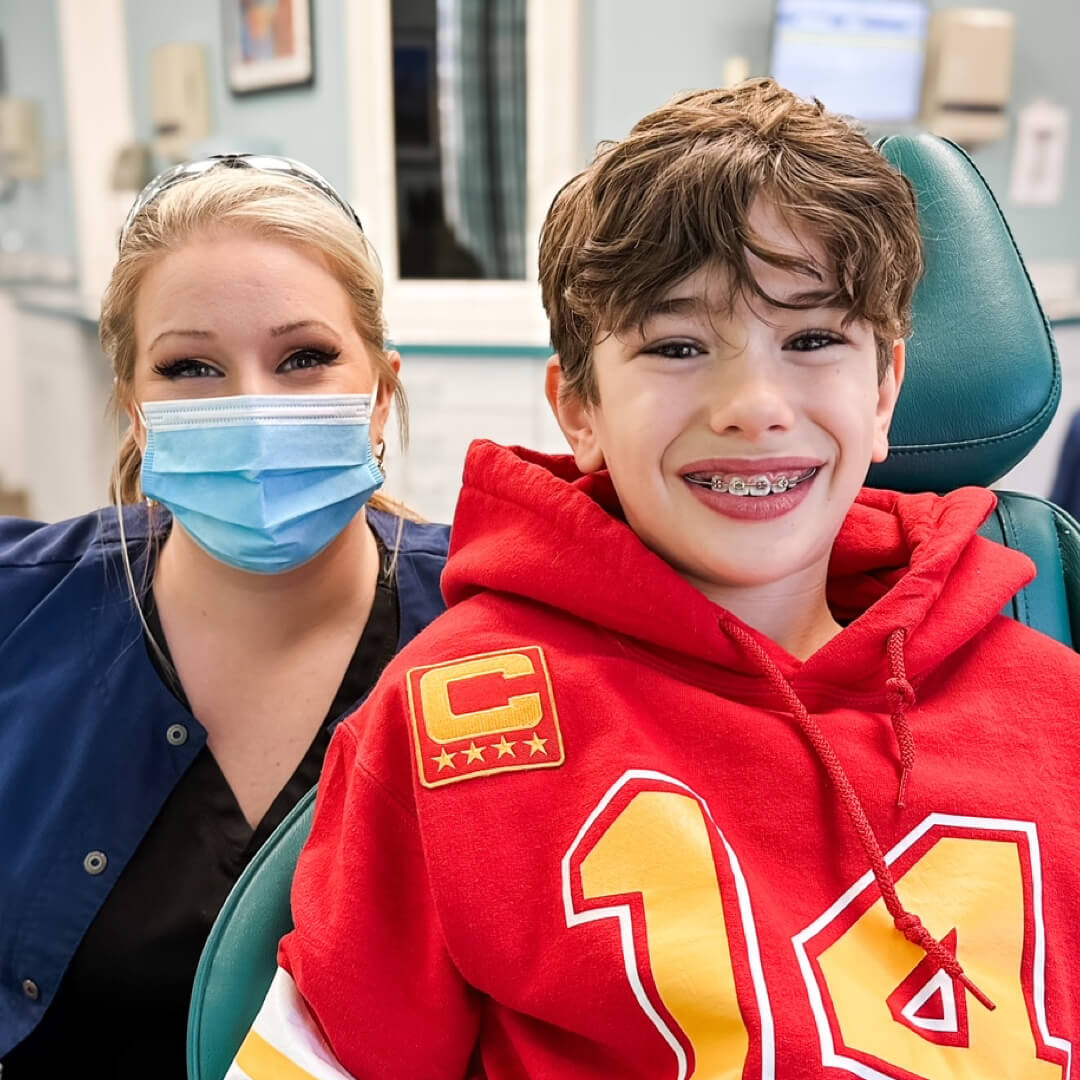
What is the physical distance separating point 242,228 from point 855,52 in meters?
2.59

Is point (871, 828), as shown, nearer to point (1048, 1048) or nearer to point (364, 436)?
point (1048, 1048)

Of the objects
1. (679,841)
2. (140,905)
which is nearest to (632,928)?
(679,841)

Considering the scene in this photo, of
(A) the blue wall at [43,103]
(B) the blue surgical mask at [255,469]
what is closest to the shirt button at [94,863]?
(B) the blue surgical mask at [255,469]

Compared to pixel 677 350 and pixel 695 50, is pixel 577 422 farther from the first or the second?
pixel 695 50

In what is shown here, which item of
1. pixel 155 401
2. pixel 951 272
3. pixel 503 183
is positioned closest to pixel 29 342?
pixel 503 183

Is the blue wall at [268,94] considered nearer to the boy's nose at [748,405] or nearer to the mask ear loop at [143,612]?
the mask ear loop at [143,612]

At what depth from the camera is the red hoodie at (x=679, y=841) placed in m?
0.82

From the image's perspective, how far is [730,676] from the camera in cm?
94

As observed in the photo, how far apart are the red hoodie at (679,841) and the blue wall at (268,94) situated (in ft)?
9.52

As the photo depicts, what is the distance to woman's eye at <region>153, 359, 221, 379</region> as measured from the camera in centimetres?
124

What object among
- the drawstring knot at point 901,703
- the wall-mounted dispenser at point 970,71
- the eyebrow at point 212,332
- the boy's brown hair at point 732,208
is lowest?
the drawstring knot at point 901,703

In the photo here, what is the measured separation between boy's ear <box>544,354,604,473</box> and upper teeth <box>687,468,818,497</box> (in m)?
0.13

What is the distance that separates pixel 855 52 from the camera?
126 inches

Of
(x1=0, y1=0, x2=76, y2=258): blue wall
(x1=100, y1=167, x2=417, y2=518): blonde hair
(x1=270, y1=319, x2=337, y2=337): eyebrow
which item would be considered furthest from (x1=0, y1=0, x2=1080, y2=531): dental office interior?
(x1=270, y1=319, x2=337, y2=337): eyebrow
